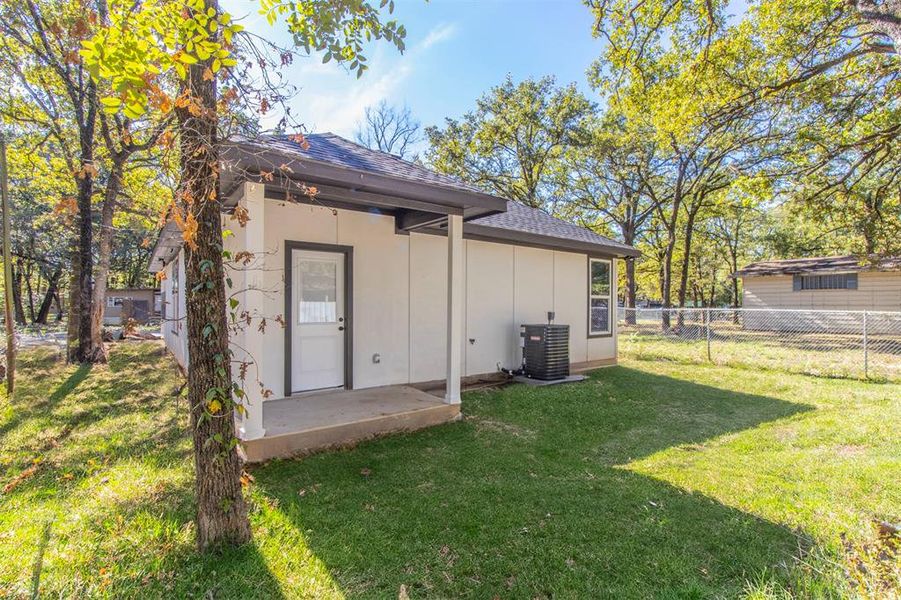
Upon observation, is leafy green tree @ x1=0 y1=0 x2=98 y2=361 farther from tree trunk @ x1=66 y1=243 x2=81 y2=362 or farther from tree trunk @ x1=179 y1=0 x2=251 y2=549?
tree trunk @ x1=179 y1=0 x2=251 y2=549

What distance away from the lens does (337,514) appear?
2.93 m

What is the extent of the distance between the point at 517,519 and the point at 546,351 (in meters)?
4.36

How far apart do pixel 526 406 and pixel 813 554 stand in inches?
140

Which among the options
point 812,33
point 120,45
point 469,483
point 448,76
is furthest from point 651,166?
point 120,45

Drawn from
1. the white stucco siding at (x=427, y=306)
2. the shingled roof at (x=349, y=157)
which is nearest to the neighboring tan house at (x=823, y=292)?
the white stucco siding at (x=427, y=306)

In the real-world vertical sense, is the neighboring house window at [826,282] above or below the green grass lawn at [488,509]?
above

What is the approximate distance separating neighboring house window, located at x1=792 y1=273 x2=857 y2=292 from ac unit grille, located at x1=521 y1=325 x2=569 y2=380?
16.4 meters

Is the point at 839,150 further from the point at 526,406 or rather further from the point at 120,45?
the point at 120,45

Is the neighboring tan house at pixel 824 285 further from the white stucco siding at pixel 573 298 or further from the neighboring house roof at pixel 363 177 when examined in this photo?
the neighboring house roof at pixel 363 177

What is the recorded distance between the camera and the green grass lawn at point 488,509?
87.5 inches

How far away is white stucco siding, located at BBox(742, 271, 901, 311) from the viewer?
15.5 m

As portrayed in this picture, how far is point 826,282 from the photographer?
1706 cm

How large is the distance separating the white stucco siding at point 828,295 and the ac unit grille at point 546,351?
52.2 feet

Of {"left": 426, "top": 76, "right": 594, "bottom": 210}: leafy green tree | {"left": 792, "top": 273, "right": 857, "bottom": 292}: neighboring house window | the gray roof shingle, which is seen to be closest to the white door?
the gray roof shingle
